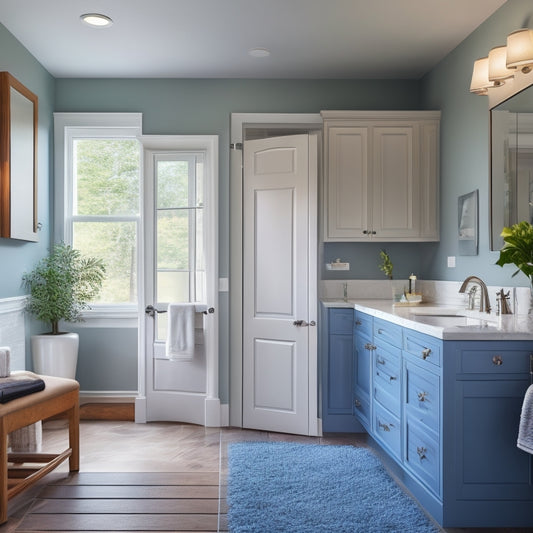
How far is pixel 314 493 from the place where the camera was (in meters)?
2.92

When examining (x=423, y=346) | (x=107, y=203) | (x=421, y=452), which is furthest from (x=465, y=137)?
(x=107, y=203)

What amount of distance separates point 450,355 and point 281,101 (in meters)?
2.70

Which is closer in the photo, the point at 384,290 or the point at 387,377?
the point at 387,377

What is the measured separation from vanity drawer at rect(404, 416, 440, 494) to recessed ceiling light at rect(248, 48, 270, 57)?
255 centimetres

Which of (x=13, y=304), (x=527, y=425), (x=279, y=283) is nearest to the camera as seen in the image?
(x=527, y=425)

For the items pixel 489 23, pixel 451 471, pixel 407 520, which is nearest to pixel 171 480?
pixel 407 520

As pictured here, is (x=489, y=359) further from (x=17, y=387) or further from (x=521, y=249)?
(x=17, y=387)

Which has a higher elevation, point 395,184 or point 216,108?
point 216,108

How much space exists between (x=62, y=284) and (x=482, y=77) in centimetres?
306

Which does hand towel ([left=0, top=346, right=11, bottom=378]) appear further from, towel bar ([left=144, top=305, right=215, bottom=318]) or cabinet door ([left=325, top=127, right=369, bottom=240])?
cabinet door ([left=325, top=127, right=369, bottom=240])

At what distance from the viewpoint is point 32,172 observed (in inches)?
153

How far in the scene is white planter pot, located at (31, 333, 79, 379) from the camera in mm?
3975

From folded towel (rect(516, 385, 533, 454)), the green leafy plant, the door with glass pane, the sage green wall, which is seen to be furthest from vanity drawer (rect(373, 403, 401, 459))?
the door with glass pane

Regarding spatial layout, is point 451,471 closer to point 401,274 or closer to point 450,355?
point 450,355
